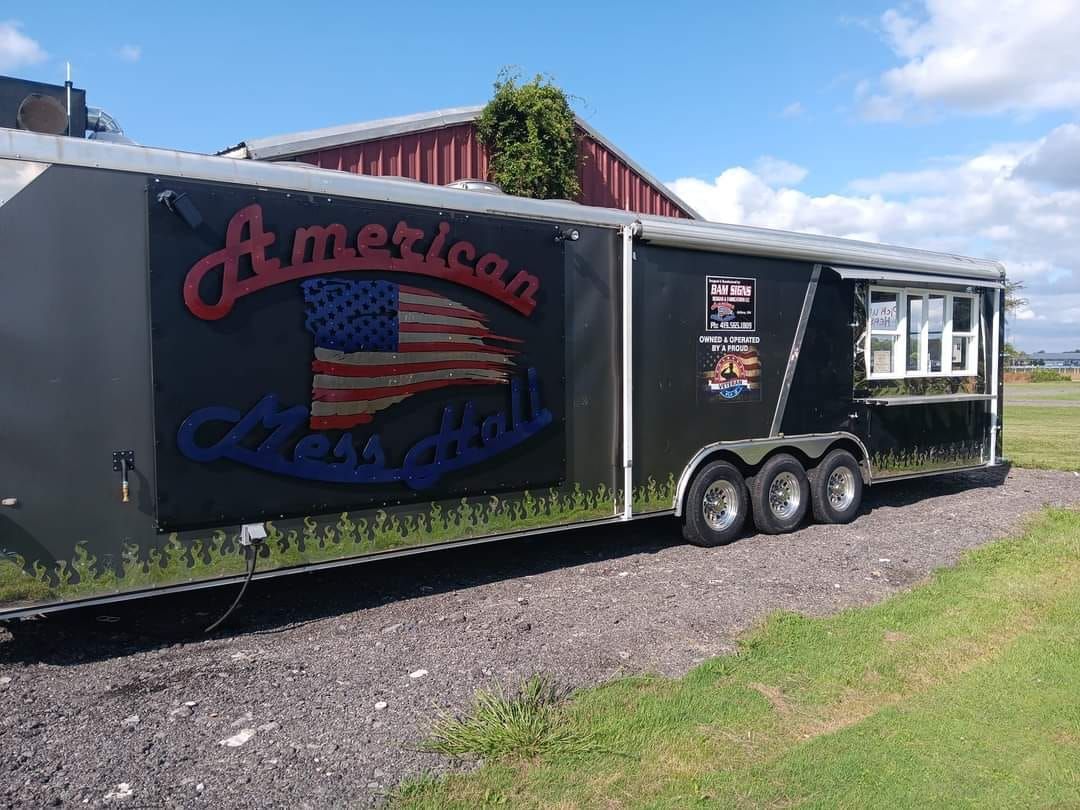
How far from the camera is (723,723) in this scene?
409 centimetres

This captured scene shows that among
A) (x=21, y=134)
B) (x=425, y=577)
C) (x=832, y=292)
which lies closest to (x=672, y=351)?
(x=832, y=292)

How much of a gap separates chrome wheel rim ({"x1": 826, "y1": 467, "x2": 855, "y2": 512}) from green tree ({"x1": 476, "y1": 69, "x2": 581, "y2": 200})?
7.15 m

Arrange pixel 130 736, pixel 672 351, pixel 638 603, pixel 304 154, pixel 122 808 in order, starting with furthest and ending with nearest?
pixel 304 154 < pixel 672 351 < pixel 638 603 < pixel 130 736 < pixel 122 808

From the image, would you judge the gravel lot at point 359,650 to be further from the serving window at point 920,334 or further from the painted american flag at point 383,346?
the serving window at point 920,334

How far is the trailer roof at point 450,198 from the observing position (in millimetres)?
4750

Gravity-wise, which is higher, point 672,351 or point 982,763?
point 672,351

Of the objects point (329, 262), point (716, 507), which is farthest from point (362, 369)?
point (716, 507)

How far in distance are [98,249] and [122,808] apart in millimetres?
2947

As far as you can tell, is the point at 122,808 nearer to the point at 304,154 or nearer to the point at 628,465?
the point at 628,465

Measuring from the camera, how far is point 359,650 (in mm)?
5191

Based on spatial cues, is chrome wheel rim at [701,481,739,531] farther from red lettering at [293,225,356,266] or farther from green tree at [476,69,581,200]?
green tree at [476,69,581,200]

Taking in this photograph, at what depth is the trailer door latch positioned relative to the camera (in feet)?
16.0

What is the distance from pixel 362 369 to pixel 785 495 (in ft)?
15.3

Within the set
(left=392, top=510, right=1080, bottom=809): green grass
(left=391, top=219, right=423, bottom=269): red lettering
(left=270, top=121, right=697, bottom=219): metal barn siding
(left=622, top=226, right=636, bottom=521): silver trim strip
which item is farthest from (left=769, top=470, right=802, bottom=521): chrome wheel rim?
(left=270, top=121, right=697, bottom=219): metal barn siding
